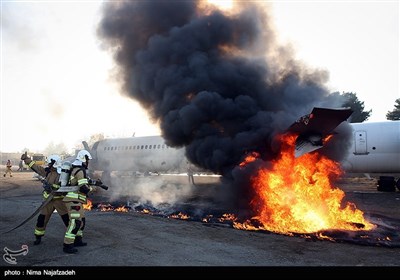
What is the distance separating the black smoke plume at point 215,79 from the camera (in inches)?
482

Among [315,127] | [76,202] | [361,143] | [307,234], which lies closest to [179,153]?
[361,143]

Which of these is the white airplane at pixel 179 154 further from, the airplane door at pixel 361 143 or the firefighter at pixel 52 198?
the firefighter at pixel 52 198

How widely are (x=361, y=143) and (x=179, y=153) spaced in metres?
12.0

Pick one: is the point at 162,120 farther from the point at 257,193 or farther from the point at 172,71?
the point at 257,193

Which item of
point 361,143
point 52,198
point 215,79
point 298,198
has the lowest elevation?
point 298,198

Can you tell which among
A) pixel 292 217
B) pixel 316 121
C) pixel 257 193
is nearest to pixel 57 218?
pixel 257 193

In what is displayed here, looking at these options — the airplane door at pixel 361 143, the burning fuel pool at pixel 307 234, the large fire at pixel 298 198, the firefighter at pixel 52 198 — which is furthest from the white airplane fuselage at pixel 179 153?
the firefighter at pixel 52 198

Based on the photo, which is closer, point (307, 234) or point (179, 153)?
point (307, 234)

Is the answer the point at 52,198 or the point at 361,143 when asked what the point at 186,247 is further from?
the point at 361,143

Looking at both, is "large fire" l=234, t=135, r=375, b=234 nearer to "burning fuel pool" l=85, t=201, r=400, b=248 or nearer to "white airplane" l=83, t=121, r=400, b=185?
"burning fuel pool" l=85, t=201, r=400, b=248

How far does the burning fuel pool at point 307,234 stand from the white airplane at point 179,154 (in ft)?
12.2

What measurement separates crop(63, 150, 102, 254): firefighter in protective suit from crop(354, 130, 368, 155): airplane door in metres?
16.2

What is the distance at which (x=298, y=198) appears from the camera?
34.2 feet
